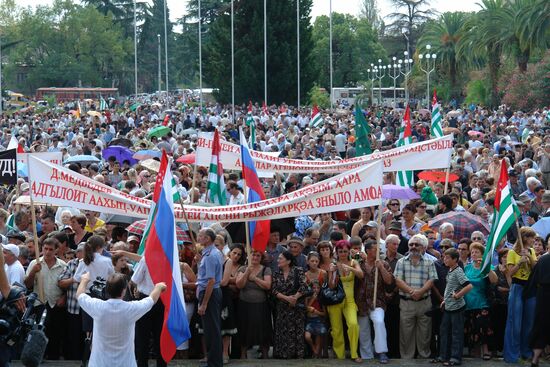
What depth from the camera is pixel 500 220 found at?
11852mm

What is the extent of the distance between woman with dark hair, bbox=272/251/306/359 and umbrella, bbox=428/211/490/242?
9.26ft

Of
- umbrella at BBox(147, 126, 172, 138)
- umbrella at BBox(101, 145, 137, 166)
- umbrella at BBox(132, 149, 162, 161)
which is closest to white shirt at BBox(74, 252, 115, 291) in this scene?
umbrella at BBox(132, 149, 162, 161)

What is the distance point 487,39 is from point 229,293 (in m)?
50.2

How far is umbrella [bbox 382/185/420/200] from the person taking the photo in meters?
16.2

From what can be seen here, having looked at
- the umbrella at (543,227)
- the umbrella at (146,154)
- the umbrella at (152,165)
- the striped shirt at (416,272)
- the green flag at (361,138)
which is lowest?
the striped shirt at (416,272)

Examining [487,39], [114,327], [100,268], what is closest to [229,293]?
[100,268]

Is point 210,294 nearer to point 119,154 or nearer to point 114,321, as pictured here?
point 114,321

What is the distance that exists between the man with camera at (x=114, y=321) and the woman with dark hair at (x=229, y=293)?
297cm

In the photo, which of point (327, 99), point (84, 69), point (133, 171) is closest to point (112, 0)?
point (84, 69)

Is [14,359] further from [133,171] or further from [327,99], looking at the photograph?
[327,99]

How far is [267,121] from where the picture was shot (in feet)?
142

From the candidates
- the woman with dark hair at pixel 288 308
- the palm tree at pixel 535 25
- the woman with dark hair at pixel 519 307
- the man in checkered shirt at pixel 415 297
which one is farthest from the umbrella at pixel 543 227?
the palm tree at pixel 535 25

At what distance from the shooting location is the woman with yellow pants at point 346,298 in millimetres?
11773

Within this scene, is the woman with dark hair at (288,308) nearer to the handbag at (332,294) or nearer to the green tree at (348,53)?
the handbag at (332,294)
